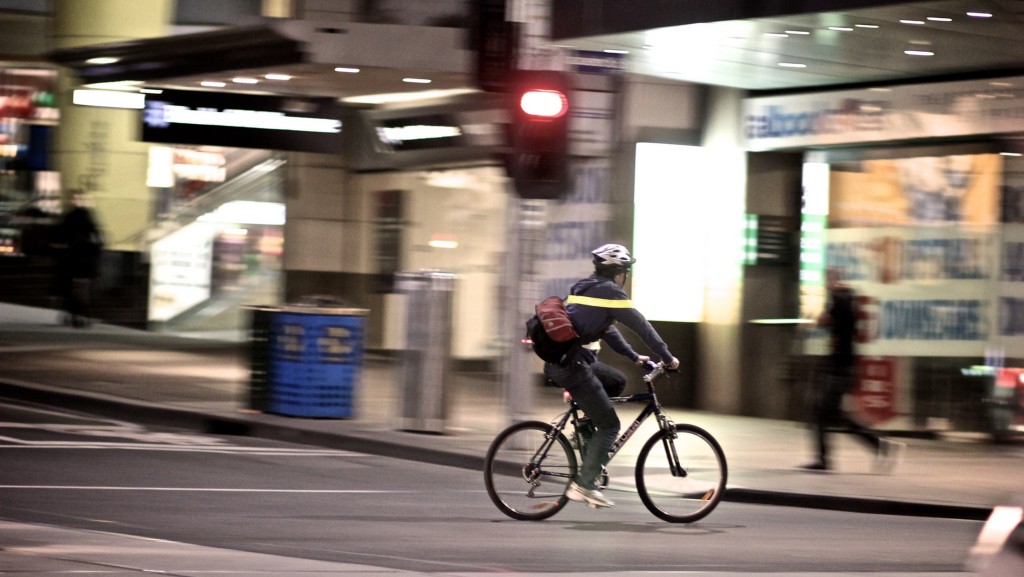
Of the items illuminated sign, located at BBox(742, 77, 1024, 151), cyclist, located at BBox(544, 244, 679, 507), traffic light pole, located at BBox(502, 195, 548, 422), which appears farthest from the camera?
illuminated sign, located at BBox(742, 77, 1024, 151)

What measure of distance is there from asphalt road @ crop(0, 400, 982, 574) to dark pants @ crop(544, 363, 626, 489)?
0.39 metres

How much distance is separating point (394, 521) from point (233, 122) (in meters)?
12.9

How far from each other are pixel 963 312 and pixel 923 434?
140 cm

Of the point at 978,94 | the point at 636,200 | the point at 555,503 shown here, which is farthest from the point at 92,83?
the point at 555,503

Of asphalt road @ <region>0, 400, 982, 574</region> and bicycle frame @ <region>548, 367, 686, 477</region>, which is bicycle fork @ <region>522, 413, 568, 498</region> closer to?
bicycle frame @ <region>548, 367, 686, 477</region>

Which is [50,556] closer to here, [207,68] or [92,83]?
[207,68]

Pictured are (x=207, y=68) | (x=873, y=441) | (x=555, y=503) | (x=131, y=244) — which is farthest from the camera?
(x=131, y=244)

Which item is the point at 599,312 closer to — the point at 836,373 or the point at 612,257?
the point at 612,257

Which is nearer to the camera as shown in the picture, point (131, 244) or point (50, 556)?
point (50, 556)

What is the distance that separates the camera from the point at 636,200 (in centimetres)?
2033

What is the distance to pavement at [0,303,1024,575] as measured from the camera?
1297cm

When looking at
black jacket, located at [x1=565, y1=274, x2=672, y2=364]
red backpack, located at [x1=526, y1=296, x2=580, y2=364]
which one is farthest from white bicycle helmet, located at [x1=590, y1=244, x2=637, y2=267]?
red backpack, located at [x1=526, y1=296, x2=580, y2=364]

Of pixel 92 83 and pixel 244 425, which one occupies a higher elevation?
pixel 92 83

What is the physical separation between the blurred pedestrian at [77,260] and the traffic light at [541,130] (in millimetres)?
13313
